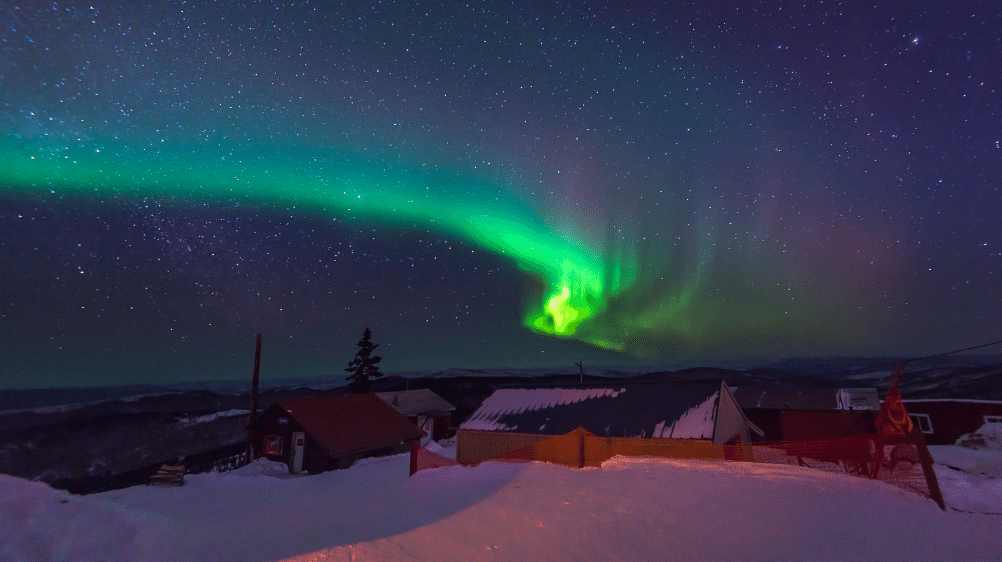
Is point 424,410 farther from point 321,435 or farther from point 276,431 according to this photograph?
point 321,435

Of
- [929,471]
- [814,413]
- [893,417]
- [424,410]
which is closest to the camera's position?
[929,471]

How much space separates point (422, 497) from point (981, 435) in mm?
36781

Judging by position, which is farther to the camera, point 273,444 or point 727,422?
point 273,444

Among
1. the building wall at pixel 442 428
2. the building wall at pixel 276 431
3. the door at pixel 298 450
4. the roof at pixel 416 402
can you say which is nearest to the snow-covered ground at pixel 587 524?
the door at pixel 298 450

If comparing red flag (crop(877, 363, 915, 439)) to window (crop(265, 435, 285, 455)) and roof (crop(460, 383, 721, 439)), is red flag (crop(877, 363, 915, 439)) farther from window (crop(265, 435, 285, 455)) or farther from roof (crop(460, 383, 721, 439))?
window (crop(265, 435, 285, 455))

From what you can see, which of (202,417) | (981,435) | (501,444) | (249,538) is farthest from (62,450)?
(981,435)

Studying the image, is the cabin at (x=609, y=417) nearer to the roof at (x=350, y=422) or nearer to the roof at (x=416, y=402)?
the roof at (x=350, y=422)

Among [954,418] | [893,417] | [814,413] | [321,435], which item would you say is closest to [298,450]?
[321,435]

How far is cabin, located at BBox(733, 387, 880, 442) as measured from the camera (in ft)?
109

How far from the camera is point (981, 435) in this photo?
27.8m

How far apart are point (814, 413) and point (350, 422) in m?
35.0

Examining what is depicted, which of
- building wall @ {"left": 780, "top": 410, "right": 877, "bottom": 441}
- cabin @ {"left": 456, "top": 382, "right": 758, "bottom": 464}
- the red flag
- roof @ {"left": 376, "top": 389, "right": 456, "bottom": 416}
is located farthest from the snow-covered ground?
roof @ {"left": 376, "top": 389, "right": 456, "bottom": 416}

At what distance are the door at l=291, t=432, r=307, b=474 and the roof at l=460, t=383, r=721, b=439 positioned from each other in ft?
34.3

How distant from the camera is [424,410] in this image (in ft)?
151
